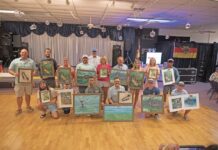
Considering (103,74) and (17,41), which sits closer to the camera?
(103,74)

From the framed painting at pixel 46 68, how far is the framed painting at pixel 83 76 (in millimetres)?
588

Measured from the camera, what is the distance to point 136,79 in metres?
4.59

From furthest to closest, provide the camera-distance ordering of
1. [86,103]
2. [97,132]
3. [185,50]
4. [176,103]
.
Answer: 1. [185,50]
2. [176,103]
3. [86,103]
4. [97,132]

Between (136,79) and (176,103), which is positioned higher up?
(136,79)

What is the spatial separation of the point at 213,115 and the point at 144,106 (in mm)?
2019

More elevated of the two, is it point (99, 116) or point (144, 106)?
point (144, 106)

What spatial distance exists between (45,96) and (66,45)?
5.71 m

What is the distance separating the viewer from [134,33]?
32.4ft

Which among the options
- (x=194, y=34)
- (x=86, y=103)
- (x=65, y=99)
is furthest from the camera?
(x=194, y=34)

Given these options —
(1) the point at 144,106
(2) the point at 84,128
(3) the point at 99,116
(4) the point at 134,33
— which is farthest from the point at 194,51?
(2) the point at 84,128

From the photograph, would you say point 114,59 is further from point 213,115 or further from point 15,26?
point 213,115

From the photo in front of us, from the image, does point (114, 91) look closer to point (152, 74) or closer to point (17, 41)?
point (152, 74)

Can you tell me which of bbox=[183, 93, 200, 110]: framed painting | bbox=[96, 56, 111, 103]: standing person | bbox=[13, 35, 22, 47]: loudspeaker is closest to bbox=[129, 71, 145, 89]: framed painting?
bbox=[96, 56, 111, 103]: standing person

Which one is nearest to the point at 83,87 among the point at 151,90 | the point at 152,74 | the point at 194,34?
the point at 151,90
